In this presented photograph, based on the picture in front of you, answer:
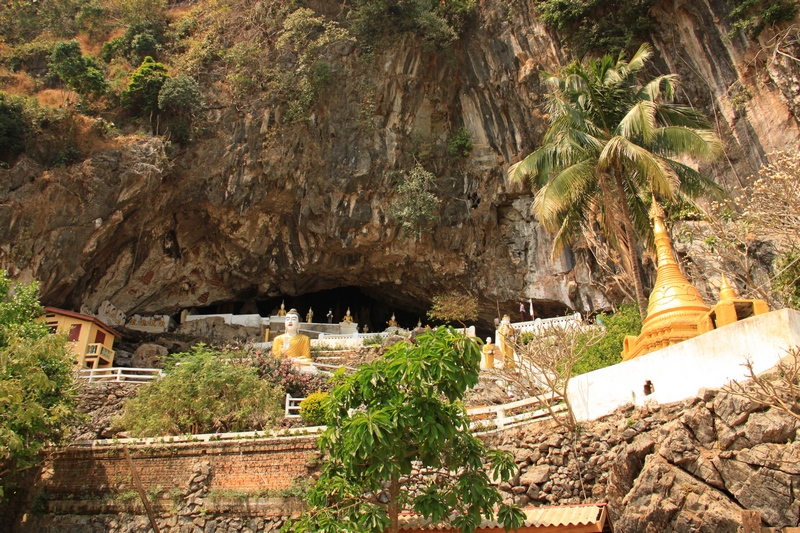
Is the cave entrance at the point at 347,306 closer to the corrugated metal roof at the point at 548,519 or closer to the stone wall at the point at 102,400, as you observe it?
the stone wall at the point at 102,400

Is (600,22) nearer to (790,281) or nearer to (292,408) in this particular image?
(790,281)

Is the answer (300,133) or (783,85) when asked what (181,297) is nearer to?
(300,133)

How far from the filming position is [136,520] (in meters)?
10.8

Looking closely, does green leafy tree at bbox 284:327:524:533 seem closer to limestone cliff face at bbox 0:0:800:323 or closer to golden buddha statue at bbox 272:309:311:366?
golden buddha statue at bbox 272:309:311:366

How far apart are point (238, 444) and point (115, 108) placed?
1556cm

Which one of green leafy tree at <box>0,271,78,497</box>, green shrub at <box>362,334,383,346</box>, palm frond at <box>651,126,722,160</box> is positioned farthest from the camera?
green shrub at <box>362,334,383,346</box>

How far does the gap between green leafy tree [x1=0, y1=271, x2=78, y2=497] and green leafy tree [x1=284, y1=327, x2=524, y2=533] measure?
5.74 m

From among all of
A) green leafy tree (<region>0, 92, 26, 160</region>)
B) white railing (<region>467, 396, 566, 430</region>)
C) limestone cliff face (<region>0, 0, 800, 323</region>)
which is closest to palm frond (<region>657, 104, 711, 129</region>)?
limestone cliff face (<region>0, 0, 800, 323</region>)

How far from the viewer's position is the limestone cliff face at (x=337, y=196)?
798 inches

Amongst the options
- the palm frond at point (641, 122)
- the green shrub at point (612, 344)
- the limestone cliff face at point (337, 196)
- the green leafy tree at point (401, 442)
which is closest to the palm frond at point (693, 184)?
the palm frond at point (641, 122)

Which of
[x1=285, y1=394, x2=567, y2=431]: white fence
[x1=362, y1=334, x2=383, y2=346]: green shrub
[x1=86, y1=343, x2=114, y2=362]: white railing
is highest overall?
[x1=362, y1=334, x2=383, y2=346]: green shrub

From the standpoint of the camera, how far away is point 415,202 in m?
21.8

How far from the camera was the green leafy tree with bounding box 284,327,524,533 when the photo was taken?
686 centimetres

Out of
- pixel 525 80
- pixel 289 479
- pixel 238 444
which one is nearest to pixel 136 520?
pixel 238 444
